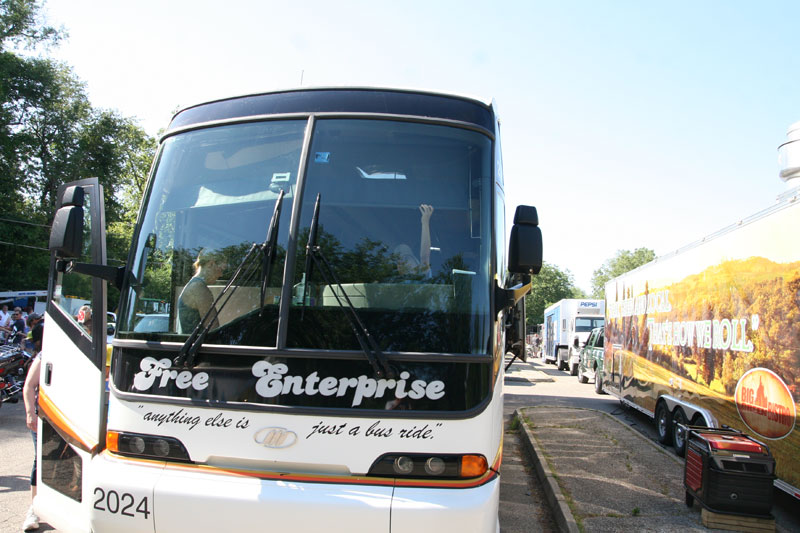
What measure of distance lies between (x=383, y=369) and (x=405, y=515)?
2.30ft

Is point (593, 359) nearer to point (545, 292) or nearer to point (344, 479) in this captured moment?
point (344, 479)

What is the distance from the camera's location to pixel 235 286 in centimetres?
322

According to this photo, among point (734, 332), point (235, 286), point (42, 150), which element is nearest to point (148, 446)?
point (235, 286)

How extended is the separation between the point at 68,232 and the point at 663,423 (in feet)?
31.0

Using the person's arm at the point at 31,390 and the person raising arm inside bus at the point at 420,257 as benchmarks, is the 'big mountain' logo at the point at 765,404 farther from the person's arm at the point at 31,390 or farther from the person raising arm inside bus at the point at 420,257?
the person's arm at the point at 31,390

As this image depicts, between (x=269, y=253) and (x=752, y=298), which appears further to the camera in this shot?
(x=752, y=298)

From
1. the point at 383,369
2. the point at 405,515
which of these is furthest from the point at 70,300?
the point at 405,515

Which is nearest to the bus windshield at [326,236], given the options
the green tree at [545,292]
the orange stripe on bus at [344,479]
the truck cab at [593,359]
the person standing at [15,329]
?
the orange stripe on bus at [344,479]

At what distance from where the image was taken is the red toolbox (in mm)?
5191

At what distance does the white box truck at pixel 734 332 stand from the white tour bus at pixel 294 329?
3.82m

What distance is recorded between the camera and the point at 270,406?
3025 mm

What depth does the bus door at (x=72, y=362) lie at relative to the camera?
340 cm

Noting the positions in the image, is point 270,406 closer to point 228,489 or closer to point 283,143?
point 228,489

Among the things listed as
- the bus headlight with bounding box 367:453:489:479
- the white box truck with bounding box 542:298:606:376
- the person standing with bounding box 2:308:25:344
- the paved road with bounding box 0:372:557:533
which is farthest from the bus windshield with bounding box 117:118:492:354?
the white box truck with bounding box 542:298:606:376
